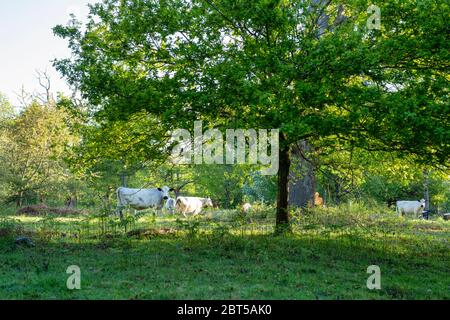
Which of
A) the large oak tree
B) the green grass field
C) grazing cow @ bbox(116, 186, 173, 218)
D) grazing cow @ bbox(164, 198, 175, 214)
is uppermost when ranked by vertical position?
the large oak tree

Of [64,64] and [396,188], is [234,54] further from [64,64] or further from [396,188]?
[396,188]

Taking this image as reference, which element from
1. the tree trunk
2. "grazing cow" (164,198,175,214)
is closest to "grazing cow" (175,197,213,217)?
"grazing cow" (164,198,175,214)

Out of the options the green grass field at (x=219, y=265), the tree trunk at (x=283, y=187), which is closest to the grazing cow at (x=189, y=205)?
the green grass field at (x=219, y=265)

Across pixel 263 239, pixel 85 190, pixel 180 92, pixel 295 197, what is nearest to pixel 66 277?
pixel 180 92

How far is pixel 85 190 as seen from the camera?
37438 mm

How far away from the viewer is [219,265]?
11.3 m

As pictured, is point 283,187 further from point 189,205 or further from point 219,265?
point 189,205

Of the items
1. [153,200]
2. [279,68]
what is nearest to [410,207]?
[153,200]

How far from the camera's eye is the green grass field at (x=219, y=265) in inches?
346

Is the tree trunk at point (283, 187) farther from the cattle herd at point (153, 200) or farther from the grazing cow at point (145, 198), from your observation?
the grazing cow at point (145, 198)

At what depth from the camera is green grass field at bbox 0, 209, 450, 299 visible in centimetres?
880

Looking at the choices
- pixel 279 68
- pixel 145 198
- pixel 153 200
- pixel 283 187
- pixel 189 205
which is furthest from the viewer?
pixel 189 205

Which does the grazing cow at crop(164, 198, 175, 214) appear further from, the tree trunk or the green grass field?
the tree trunk

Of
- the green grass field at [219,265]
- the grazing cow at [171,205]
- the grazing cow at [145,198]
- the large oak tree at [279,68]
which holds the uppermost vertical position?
the large oak tree at [279,68]
